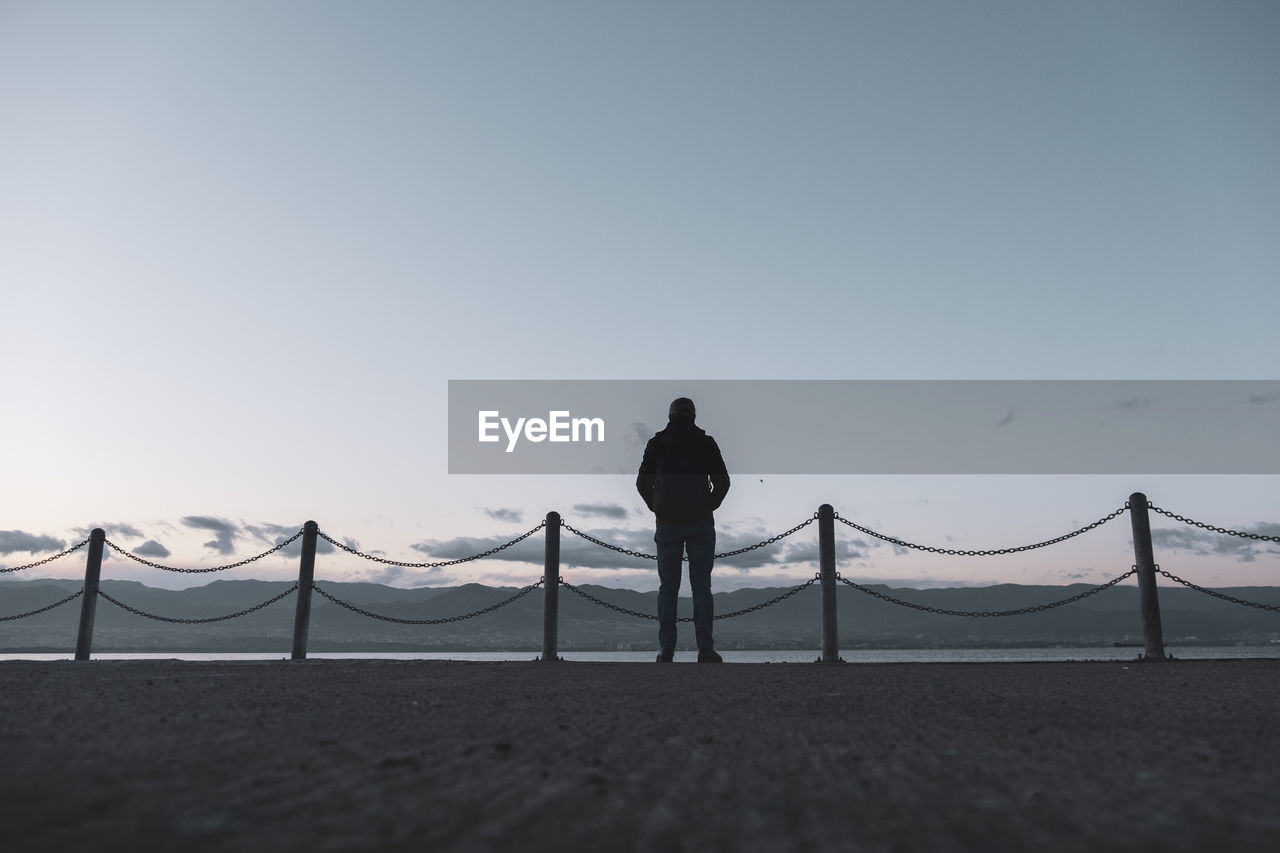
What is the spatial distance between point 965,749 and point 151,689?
3.58 m

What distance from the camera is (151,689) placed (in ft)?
13.0

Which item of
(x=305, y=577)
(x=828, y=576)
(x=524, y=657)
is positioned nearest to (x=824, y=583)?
(x=828, y=576)

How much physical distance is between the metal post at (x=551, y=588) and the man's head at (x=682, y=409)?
111 inches

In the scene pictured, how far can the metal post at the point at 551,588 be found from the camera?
9.92 metres

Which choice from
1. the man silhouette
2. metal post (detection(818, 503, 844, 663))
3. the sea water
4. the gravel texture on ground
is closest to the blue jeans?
the man silhouette

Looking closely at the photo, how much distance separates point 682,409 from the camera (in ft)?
26.9

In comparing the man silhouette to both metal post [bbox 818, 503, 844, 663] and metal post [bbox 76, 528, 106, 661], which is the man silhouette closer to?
metal post [bbox 818, 503, 844, 663]

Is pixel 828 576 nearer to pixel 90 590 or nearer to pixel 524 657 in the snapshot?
pixel 90 590

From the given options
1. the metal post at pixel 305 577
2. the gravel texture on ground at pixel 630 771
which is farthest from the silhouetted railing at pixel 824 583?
the gravel texture on ground at pixel 630 771

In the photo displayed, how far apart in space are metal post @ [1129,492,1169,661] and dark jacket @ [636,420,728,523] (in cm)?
500

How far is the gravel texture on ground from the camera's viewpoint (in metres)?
1.29

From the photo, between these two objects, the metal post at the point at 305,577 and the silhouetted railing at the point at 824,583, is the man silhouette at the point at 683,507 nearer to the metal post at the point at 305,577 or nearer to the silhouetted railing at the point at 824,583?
the silhouetted railing at the point at 824,583

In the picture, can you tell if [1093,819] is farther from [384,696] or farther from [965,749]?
[384,696]

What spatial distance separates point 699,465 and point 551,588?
3.18 m
